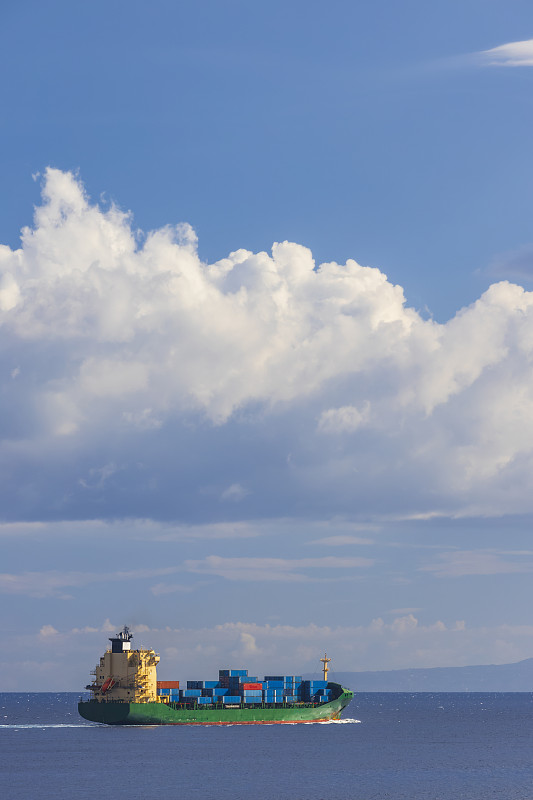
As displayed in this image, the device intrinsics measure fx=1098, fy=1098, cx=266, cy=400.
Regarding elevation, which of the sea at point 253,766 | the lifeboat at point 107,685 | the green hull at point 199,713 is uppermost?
the lifeboat at point 107,685

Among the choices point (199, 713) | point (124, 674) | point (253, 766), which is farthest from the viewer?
point (199, 713)

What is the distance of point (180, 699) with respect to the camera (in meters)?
188

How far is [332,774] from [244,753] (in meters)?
23.7

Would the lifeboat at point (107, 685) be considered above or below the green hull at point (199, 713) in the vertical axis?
above

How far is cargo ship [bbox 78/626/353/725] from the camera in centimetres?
16938

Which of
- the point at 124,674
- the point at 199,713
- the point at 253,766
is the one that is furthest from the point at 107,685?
the point at 253,766

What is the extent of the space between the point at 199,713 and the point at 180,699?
6.41 meters

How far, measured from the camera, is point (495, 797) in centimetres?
10988

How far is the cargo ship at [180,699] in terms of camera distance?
169 m

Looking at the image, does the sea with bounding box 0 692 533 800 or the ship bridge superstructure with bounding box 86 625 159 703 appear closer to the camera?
the sea with bounding box 0 692 533 800

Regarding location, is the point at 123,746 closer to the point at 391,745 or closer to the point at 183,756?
the point at 183,756

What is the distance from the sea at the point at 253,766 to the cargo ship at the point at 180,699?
Answer: 3.03 meters

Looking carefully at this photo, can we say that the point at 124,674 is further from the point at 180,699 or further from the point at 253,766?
the point at 253,766

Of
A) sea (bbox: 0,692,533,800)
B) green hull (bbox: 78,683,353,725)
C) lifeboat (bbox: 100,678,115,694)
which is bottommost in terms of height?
sea (bbox: 0,692,533,800)
